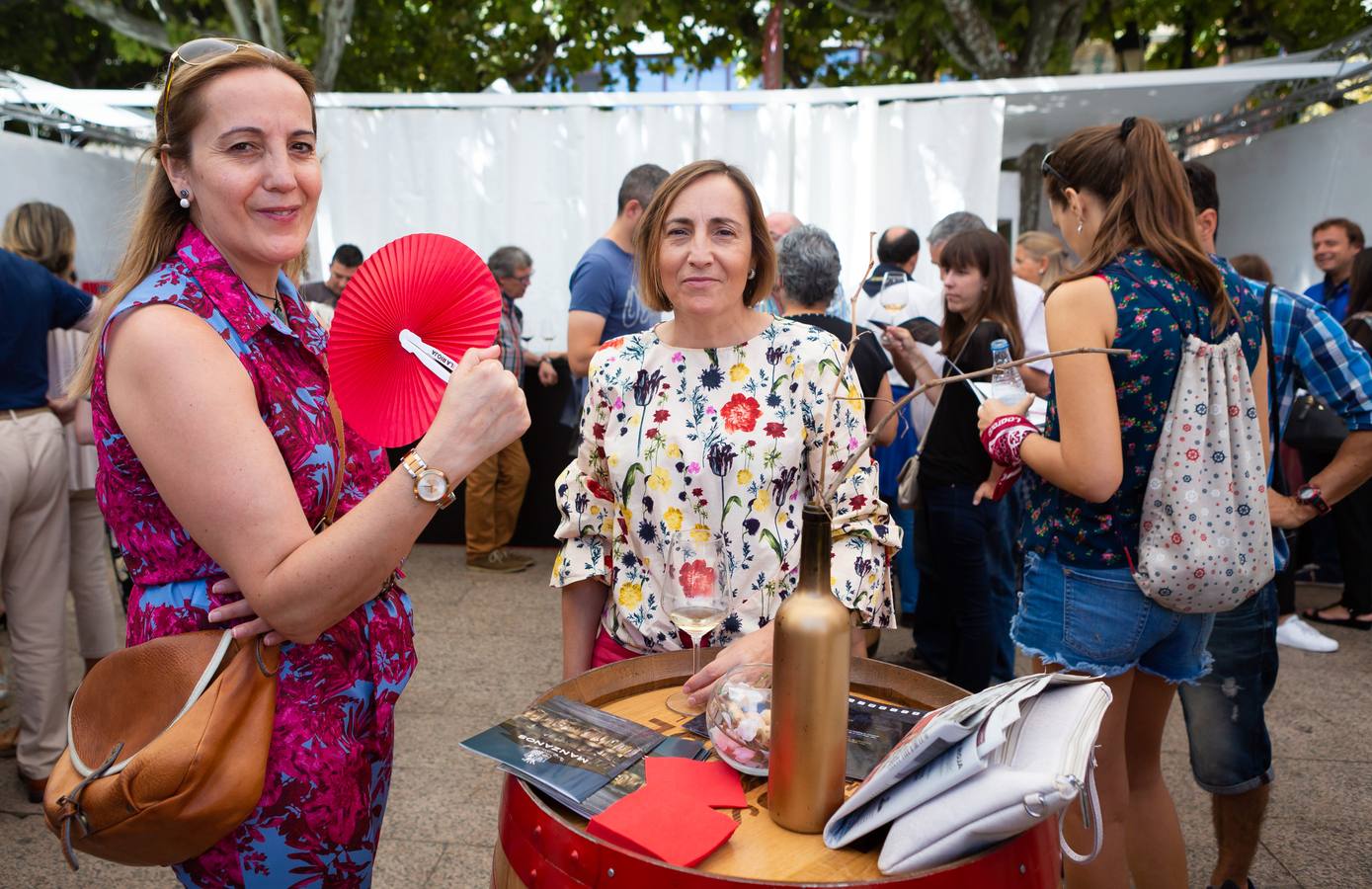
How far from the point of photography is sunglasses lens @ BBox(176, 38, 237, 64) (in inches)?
52.7

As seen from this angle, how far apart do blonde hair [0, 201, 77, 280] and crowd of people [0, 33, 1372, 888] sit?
15 millimetres

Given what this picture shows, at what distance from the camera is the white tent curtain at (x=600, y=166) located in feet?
21.5

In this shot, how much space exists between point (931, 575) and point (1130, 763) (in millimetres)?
1859

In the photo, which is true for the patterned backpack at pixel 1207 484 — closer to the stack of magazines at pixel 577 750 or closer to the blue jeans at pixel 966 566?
the stack of magazines at pixel 577 750

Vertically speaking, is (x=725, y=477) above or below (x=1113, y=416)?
below

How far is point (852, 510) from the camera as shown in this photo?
5.78 ft

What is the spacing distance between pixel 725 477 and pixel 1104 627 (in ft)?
2.91

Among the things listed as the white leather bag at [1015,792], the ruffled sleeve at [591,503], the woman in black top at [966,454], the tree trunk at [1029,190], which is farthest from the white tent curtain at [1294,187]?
the white leather bag at [1015,792]

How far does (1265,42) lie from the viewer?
12.1m

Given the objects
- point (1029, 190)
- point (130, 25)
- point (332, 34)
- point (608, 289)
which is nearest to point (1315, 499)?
point (608, 289)

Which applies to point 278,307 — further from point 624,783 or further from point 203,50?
point 624,783

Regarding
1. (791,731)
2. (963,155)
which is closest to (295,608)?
(791,731)

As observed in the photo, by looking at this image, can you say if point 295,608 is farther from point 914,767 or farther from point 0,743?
point 0,743

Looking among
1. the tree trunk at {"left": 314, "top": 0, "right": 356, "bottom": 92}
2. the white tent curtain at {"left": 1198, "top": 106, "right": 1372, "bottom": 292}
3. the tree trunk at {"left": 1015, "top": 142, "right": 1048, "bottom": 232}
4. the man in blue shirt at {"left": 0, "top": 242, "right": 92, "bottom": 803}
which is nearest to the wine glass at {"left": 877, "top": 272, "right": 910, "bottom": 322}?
the man in blue shirt at {"left": 0, "top": 242, "right": 92, "bottom": 803}
